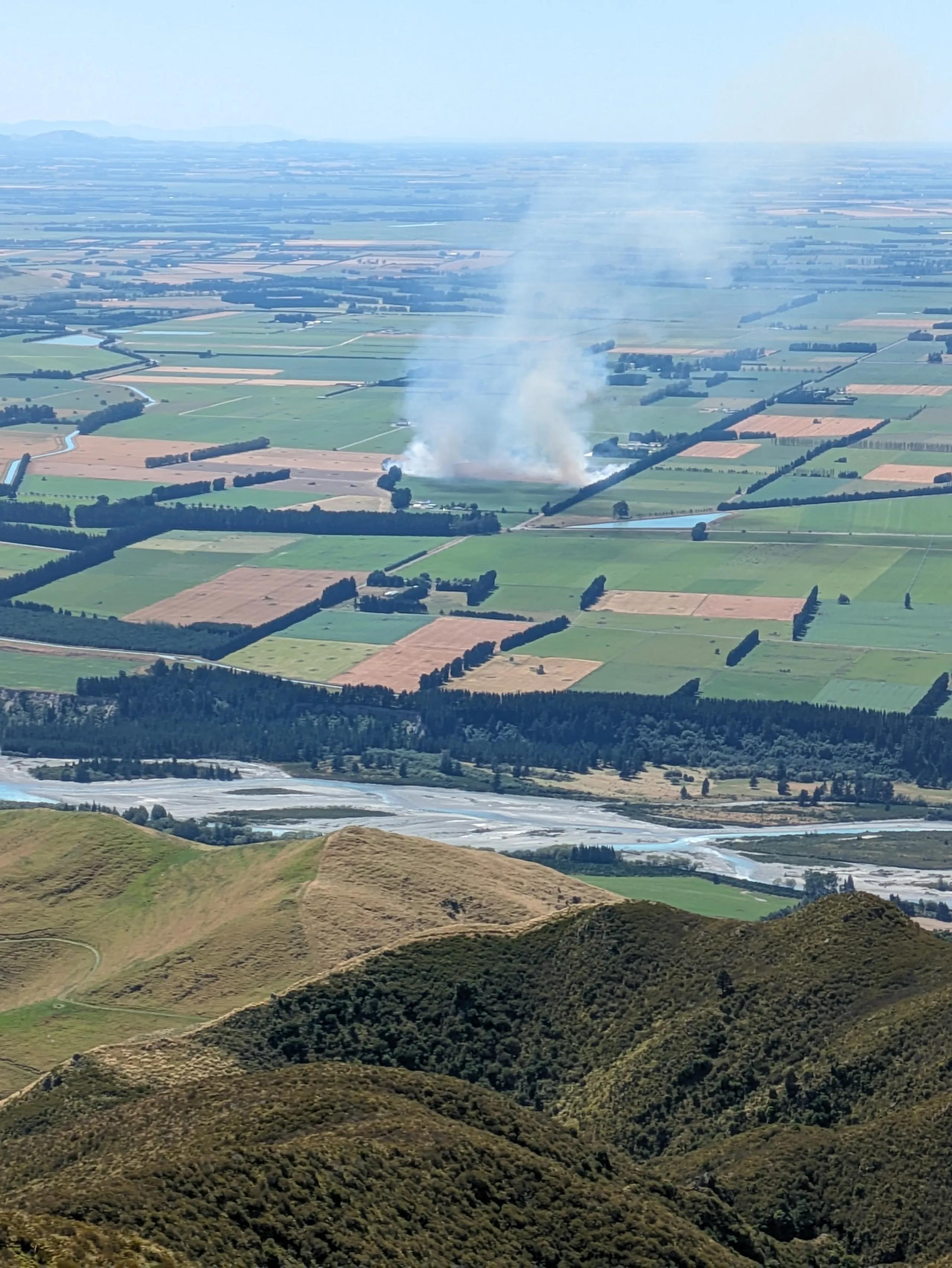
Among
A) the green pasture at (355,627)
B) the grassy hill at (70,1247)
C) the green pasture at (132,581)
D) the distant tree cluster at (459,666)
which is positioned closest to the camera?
the grassy hill at (70,1247)

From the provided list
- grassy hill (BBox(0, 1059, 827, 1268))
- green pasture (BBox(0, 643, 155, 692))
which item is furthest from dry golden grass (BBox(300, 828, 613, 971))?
green pasture (BBox(0, 643, 155, 692))

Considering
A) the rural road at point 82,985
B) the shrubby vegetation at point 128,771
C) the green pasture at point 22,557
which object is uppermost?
the green pasture at point 22,557

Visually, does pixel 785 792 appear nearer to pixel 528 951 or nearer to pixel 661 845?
pixel 661 845

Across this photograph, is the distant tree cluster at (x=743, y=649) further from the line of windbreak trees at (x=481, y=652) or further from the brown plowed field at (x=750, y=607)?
the line of windbreak trees at (x=481, y=652)

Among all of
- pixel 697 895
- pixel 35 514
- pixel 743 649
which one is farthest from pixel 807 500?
pixel 697 895

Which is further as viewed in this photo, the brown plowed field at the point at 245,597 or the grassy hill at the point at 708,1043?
the brown plowed field at the point at 245,597

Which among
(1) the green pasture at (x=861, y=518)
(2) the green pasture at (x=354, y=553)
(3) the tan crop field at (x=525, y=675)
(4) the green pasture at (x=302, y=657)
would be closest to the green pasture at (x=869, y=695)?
(3) the tan crop field at (x=525, y=675)

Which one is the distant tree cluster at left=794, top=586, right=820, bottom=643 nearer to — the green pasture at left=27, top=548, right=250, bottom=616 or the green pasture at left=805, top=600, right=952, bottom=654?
the green pasture at left=805, top=600, right=952, bottom=654
